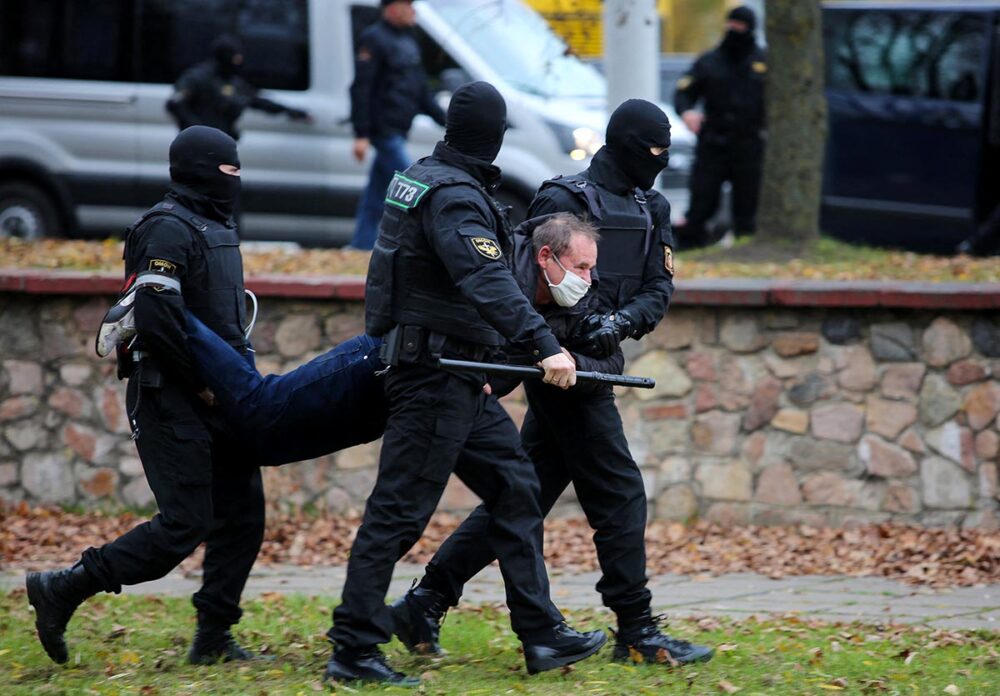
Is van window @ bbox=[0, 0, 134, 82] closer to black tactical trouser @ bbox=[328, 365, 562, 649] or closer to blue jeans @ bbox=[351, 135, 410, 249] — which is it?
blue jeans @ bbox=[351, 135, 410, 249]

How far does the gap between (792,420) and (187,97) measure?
17.7 ft

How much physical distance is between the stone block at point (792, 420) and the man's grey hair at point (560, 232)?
290cm

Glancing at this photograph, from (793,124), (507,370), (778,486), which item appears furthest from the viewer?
(793,124)

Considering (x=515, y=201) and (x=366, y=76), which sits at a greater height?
(x=366, y=76)

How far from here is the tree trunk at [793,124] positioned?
987 cm

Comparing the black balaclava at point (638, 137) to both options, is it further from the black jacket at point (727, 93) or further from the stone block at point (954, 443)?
the black jacket at point (727, 93)

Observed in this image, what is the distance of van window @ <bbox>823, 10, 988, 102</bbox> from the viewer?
41.8ft

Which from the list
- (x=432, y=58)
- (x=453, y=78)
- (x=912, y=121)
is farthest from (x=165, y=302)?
(x=912, y=121)

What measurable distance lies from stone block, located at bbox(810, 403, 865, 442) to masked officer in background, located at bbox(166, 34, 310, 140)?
17.0ft

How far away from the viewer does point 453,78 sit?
11.1m

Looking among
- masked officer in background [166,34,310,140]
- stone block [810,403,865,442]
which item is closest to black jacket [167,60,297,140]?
masked officer in background [166,34,310,140]

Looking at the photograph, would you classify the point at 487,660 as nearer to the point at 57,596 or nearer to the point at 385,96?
the point at 57,596

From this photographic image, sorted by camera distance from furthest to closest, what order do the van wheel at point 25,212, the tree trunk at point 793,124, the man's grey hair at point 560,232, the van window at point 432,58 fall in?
the van wheel at point 25,212 < the van window at point 432,58 < the tree trunk at point 793,124 < the man's grey hair at point 560,232

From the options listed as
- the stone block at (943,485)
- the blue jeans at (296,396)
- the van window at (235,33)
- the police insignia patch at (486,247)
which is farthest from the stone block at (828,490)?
the van window at (235,33)
